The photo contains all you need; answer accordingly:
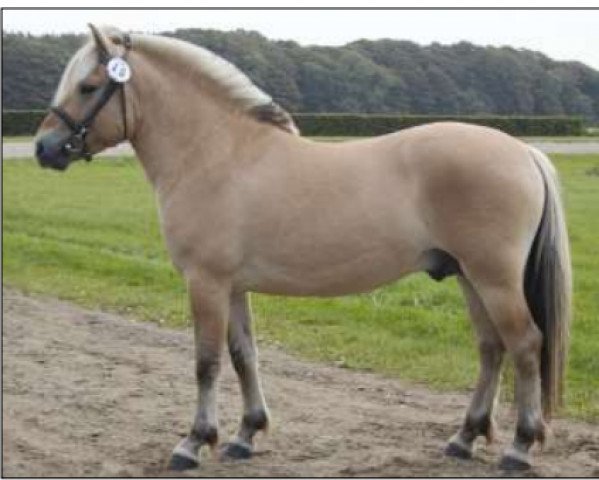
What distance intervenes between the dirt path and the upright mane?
1.80 m

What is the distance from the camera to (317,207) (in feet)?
17.0

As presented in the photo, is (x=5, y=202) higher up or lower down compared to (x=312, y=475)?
lower down

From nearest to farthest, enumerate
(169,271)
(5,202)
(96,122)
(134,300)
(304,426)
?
Answer: (96,122) < (304,426) < (134,300) < (169,271) < (5,202)

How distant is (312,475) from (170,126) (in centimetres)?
198

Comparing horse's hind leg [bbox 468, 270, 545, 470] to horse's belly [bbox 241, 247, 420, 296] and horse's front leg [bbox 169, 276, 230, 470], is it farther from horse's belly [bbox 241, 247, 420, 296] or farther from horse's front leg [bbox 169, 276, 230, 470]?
horse's front leg [bbox 169, 276, 230, 470]

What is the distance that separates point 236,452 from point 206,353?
65cm

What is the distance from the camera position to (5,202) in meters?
20.0

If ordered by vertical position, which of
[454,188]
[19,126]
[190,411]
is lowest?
[19,126]

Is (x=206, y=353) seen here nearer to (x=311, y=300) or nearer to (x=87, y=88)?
(x=87, y=88)

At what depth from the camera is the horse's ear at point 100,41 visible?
527 cm

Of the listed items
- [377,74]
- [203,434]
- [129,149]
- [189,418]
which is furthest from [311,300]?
[129,149]

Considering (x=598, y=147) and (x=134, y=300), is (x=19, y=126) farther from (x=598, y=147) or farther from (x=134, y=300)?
(x=134, y=300)

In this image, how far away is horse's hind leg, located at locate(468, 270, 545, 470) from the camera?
16.5ft

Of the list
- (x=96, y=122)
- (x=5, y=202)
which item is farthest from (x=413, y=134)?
(x=5, y=202)
